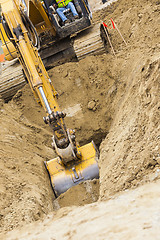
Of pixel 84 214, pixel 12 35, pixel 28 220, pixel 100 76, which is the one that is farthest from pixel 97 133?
pixel 84 214

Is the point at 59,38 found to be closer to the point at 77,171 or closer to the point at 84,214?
the point at 77,171

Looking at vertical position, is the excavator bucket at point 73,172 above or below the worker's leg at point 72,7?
below

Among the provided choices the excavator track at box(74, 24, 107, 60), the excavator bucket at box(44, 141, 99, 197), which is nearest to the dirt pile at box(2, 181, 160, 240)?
the excavator bucket at box(44, 141, 99, 197)

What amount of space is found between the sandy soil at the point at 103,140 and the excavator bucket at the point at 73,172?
0.20 m

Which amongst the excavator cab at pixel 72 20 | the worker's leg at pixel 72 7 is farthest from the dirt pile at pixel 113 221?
the worker's leg at pixel 72 7

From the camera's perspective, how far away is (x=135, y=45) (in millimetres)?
8516

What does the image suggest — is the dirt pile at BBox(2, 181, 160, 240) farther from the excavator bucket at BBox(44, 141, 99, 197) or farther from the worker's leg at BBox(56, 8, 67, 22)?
the worker's leg at BBox(56, 8, 67, 22)

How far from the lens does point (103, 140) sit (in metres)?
7.02

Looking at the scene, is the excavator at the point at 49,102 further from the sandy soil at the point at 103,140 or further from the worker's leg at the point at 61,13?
the worker's leg at the point at 61,13

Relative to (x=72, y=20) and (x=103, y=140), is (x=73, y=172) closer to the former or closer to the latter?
(x=103, y=140)

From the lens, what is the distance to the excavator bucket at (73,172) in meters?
5.81

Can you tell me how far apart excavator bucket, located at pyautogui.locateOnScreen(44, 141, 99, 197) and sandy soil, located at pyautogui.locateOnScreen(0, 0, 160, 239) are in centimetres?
20

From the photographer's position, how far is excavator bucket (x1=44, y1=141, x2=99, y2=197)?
5.81m

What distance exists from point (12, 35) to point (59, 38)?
363cm
